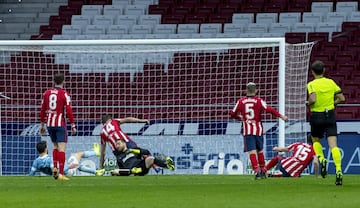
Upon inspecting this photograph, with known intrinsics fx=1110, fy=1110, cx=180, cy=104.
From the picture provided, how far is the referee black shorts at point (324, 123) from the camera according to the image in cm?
1575

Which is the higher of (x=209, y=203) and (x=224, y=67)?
(x=224, y=67)

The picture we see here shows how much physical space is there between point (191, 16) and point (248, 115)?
44.1 feet

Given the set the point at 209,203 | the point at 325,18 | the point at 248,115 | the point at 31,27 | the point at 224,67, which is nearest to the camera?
the point at 209,203

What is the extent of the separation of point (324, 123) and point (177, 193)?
3117 millimetres

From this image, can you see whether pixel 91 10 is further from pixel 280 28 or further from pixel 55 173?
pixel 55 173

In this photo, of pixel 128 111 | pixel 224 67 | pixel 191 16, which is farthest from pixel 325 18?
pixel 128 111

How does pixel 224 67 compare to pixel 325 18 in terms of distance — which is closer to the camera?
pixel 224 67

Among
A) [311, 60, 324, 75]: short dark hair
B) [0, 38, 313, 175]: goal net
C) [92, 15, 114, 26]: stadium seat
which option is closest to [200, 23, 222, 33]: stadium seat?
[92, 15, 114, 26]: stadium seat

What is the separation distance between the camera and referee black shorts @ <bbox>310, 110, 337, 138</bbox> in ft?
51.7

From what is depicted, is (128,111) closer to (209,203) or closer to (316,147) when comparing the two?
(316,147)

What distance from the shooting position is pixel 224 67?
78.1 feet

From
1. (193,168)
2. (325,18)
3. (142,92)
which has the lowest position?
(193,168)

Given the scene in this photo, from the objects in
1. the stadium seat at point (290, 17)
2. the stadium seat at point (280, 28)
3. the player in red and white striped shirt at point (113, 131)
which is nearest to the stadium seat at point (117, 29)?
the stadium seat at point (280, 28)

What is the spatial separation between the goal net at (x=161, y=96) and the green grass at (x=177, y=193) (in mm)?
4931
